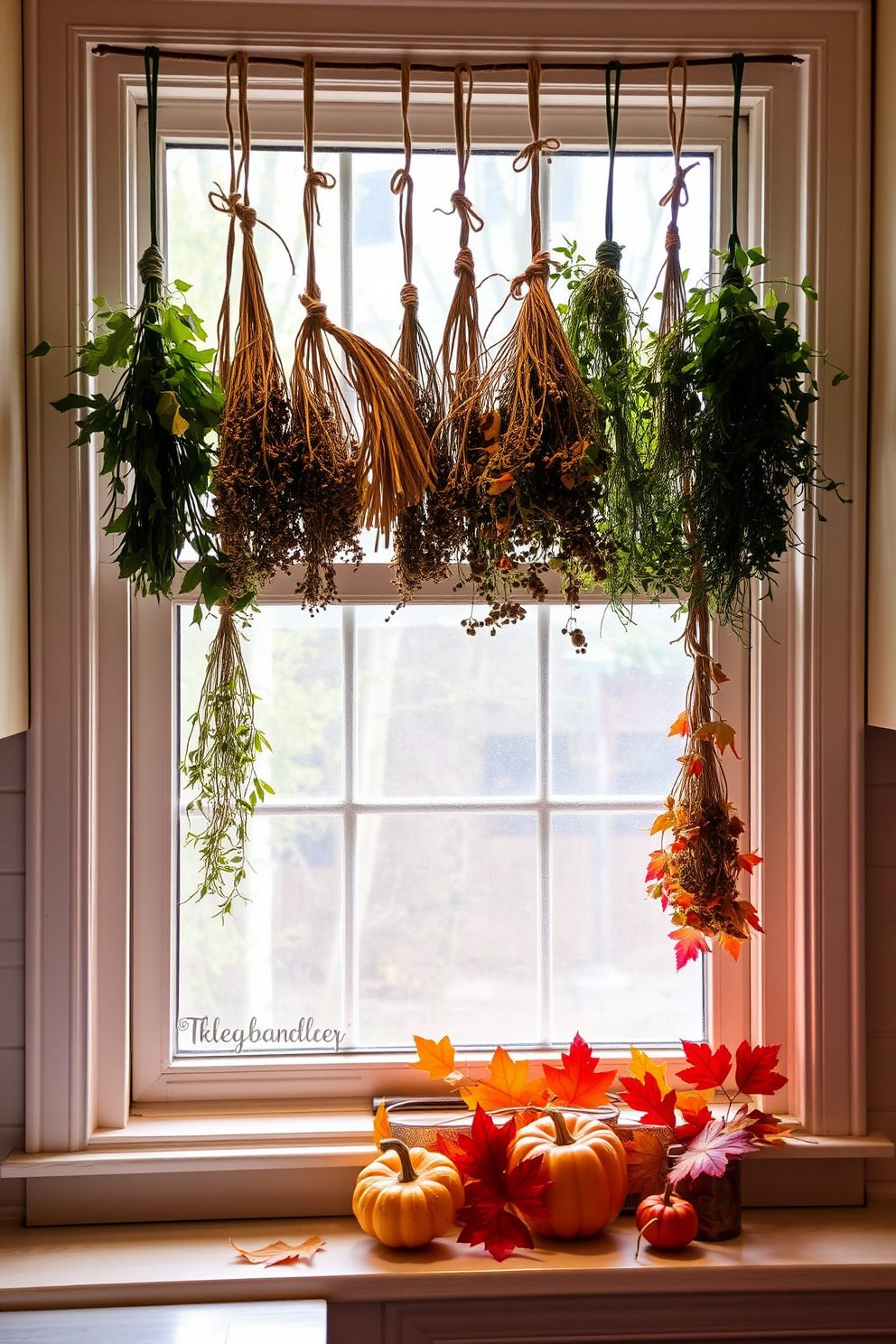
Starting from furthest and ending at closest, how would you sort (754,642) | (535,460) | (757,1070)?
1. (754,642)
2. (757,1070)
3. (535,460)

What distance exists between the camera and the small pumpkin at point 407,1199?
4.55ft

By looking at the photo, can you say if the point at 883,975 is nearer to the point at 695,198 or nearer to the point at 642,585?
the point at 642,585

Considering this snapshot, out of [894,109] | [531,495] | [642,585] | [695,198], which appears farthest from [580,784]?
[894,109]

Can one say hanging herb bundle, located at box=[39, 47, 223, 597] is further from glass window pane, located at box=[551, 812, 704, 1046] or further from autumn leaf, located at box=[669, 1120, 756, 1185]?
autumn leaf, located at box=[669, 1120, 756, 1185]

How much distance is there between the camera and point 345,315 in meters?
1.62

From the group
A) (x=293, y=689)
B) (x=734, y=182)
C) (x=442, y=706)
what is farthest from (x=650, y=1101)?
(x=734, y=182)

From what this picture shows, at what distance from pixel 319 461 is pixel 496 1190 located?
3.30ft

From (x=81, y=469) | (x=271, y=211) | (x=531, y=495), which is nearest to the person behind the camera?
(x=531, y=495)

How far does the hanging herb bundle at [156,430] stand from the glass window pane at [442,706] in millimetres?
357

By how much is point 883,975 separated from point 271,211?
1542 mm

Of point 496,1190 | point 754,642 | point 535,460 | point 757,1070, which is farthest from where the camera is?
point 754,642

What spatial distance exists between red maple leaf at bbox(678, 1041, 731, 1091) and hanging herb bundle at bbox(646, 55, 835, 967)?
0.46 feet

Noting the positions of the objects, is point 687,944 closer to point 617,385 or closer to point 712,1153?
point 712,1153

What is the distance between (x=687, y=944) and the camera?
151 cm
